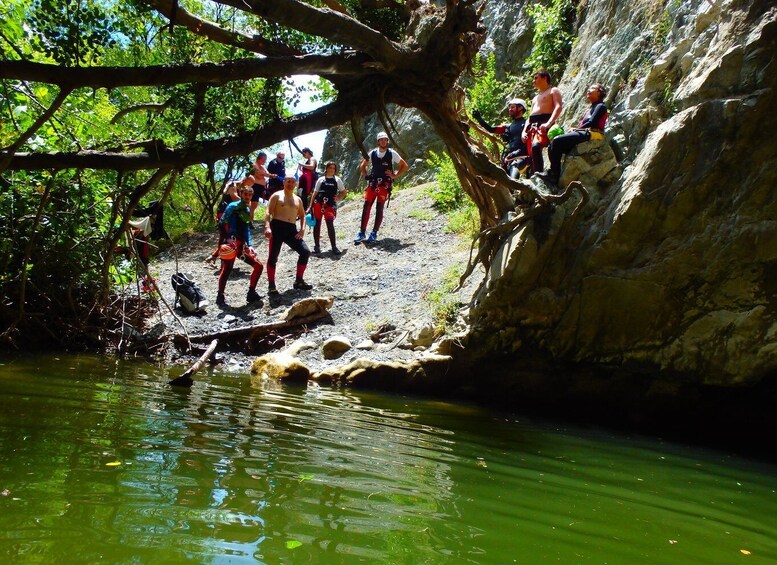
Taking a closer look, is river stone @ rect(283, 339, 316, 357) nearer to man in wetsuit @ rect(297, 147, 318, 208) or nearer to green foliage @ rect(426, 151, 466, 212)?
man in wetsuit @ rect(297, 147, 318, 208)

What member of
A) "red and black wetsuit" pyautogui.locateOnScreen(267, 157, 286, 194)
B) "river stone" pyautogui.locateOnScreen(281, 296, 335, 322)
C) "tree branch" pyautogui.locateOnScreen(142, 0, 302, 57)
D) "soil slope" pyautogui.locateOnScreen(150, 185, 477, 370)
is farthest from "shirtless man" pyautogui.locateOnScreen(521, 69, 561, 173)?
"red and black wetsuit" pyautogui.locateOnScreen(267, 157, 286, 194)

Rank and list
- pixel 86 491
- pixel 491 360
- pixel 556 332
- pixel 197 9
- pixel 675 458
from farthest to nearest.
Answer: pixel 197 9 < pixel 491 360 < pixel 556 332 < pixel 675 458 < pixel 86 491

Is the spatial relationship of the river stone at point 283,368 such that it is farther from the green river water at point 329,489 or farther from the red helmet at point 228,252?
the red helmet at point 228,252

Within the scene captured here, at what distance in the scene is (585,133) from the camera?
7730 mm

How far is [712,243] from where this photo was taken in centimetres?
657

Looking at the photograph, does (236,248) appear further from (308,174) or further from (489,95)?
(489,95)

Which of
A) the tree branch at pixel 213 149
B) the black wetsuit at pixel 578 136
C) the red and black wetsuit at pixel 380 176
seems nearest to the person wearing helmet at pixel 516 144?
the black wetsuit at pixel 578 136

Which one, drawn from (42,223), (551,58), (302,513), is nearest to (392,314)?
(42,223)

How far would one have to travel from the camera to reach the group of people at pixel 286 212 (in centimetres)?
1130

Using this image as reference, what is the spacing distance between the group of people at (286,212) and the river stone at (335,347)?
112 inches

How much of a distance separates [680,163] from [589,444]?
11.2 feet

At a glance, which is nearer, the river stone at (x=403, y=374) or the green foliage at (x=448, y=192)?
the river stone at (x=403, y=374)

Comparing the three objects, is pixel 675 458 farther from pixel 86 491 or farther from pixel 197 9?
pixel 197 9

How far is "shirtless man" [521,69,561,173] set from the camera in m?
8.51
